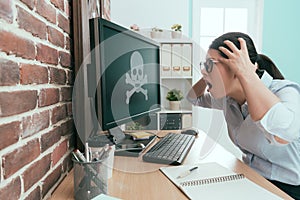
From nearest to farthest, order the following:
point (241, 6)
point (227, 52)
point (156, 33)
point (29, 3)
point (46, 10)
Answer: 1. point (29, 3)
2. point (46, 10)
3. point (227, 52)
4. point (156, 33)
5. point (241, 6)

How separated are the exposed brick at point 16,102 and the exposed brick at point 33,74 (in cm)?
3

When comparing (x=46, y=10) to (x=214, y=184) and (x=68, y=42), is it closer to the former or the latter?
(x=68, y=42)

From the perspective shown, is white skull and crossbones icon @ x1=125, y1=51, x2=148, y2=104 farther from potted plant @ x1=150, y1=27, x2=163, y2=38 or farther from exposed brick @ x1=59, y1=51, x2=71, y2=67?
potted plant @ x1=150, y1=27, x2=163, y2=38

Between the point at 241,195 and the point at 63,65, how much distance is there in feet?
2.21

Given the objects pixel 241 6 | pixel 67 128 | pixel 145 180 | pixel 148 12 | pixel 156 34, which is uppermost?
pixel 241 6

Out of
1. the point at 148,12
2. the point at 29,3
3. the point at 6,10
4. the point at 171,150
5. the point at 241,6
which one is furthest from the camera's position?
the point at 241,6

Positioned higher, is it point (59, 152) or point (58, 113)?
point (58, 113)

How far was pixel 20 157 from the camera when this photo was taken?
1.77ft

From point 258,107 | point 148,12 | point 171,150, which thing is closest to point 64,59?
point 171,150

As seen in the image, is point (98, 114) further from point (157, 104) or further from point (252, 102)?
point (157, 104)

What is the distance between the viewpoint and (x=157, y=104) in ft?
4.94

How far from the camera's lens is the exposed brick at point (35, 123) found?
57 cm

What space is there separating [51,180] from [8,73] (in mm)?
362

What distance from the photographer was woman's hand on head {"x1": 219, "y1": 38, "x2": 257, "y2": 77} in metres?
0.87
